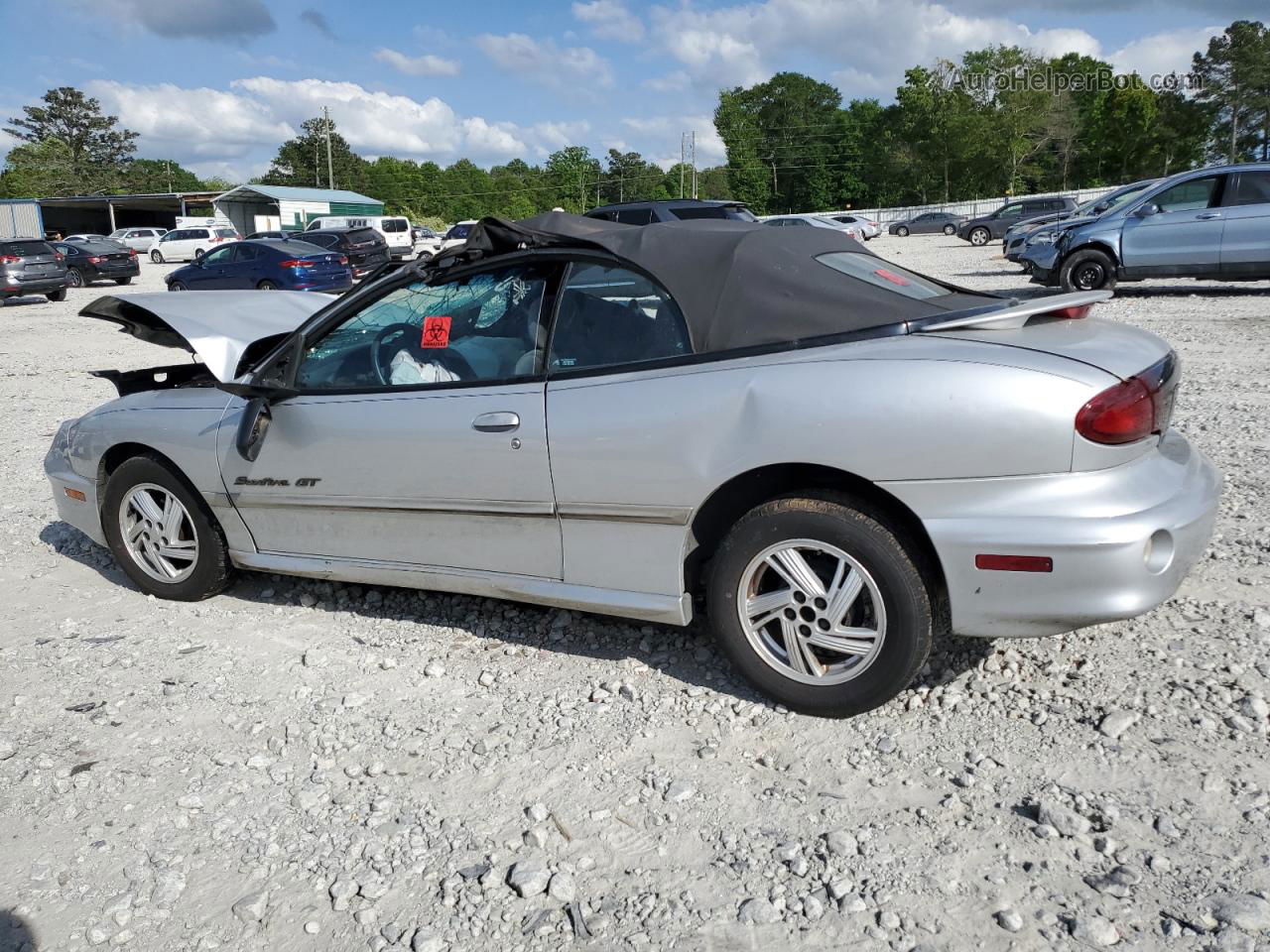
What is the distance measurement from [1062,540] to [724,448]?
100 centimetres

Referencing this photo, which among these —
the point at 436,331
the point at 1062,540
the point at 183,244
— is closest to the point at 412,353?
the point at 436,331

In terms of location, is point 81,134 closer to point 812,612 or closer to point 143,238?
point 143,238

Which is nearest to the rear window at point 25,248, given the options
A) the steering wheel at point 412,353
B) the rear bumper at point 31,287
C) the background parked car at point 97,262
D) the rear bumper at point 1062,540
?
the rear bumper at point 31,287

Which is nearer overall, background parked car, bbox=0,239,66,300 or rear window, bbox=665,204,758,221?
rear window, bbox=665,204,758,221

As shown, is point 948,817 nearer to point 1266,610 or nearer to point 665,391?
point 665,391

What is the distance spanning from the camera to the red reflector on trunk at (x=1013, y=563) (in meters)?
2.80

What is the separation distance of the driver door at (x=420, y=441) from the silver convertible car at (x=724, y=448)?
0.4 inches

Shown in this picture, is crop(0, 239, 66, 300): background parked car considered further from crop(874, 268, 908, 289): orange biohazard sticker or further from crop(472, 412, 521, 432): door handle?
crop(874, 268, 908, 289): orange biohazard sticker

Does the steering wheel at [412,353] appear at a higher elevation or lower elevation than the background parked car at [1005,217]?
lower

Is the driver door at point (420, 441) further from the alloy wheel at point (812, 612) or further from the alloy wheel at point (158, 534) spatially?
the alloy wheel at point (812, 612)

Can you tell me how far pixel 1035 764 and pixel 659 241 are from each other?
6.84 ft

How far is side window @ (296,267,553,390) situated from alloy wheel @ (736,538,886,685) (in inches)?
42.9

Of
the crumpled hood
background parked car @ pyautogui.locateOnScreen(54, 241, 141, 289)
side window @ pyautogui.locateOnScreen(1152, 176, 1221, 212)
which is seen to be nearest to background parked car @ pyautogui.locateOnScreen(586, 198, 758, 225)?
side window @ pyautogui.locateOnScreen(1152, 176, 1221, 212)

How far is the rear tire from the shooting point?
13875 mm
